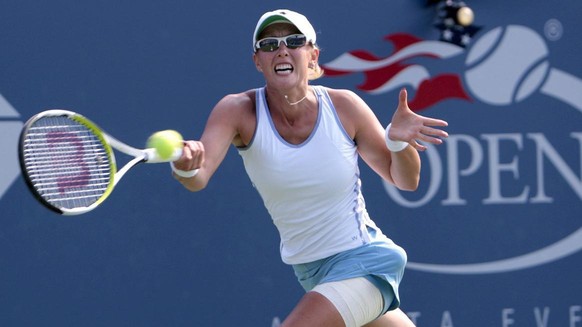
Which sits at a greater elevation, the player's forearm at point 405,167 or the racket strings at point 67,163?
the racket strings at point 67,163

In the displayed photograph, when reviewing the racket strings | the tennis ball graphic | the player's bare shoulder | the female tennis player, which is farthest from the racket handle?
the tennis ball graphic

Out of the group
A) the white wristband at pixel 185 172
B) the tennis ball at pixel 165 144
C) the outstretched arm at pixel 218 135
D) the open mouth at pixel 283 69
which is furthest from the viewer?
the open mouth at pixel 283 69

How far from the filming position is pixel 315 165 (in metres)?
3.78

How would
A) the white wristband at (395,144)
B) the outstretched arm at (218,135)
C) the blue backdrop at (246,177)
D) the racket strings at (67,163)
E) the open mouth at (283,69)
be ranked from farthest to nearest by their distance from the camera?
the blue backdrop at (246,177), the open mouth at (283,69), the white wristband at (395,144), the outstretched arm at (218,135), the racket strings at (67,163)

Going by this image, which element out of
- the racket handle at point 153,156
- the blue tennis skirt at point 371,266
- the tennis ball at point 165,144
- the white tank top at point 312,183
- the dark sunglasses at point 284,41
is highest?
the dark sunglasses at point 284,41

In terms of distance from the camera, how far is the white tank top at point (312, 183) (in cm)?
378

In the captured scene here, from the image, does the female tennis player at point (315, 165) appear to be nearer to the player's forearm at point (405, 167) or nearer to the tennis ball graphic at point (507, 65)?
the player's forearm at point (405, 167)

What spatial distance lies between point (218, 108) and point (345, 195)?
51cm

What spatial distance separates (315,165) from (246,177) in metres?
1.37

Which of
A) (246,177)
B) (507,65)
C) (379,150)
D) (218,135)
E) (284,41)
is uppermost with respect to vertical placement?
(284,41)

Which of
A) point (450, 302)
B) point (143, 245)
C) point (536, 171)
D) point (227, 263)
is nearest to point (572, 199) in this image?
point (536, 171)

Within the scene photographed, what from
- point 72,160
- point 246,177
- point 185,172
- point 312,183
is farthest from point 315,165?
point 246,177

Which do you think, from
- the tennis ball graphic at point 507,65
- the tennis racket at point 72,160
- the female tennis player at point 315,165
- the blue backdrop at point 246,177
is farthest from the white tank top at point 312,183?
the tennis ball graphic at point 507,65

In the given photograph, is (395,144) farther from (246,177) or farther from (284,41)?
(246,177)
